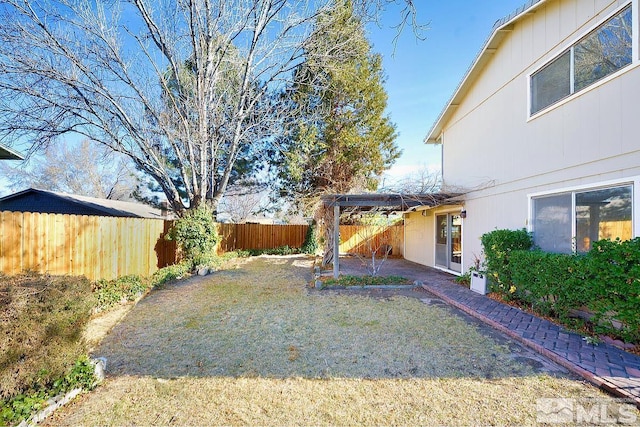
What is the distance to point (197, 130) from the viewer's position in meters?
10.4

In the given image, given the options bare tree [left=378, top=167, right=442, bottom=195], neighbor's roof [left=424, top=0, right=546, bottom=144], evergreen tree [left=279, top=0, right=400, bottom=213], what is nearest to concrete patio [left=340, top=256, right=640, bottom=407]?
bare tree [left=378, top=167, right=442, bottom=195]

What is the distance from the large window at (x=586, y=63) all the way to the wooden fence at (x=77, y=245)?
9.67 m

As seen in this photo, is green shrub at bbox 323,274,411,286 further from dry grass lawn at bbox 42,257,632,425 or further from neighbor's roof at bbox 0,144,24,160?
neighbor's roof at bbox 0,144,24,160

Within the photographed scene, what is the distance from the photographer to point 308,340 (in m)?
4.41

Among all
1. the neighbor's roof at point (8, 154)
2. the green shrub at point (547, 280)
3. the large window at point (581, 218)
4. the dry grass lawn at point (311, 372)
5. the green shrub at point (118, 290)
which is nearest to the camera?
the dry grass lawn at point (311, 372)

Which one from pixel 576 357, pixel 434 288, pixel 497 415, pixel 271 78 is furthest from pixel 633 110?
pixel 271 78

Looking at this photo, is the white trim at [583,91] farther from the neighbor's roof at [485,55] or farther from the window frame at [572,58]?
the neighbor's roof at [485,55]

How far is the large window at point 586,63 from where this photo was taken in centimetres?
438

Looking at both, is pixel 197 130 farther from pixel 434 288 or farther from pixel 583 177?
pixel 583 177

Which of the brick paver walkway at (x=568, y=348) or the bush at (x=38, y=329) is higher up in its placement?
the bush at (x=38, y=329)

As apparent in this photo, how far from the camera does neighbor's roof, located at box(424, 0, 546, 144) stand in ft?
20.7

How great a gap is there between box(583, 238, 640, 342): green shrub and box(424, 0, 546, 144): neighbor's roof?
528cm

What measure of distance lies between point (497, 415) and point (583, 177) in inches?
173

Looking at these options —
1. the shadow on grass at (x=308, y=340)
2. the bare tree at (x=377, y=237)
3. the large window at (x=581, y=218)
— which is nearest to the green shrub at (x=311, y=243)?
the bare tree at (x=377, y=237)
